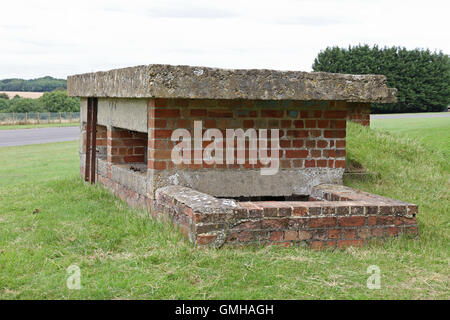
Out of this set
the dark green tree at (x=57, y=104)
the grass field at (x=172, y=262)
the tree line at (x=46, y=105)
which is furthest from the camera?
the dark green tree at (x=57, y=104)

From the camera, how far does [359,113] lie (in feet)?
38.1

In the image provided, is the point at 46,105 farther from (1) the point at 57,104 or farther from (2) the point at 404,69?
(2) the point at 404,69

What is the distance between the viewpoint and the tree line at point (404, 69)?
4712cm

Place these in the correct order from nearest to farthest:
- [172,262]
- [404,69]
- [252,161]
→ [172,262] < [252,161] < [404,69]

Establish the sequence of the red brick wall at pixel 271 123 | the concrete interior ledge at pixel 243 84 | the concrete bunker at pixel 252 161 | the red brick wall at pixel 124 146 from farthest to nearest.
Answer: the red brick wall at pixel 124 146, the red brick wall at pixel 271 123, the concrete interior ledge at pixel 243 84, the concrete bunker at pixel 252 161

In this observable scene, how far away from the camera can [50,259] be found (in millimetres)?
4535

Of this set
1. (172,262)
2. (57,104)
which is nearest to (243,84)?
(172,262)

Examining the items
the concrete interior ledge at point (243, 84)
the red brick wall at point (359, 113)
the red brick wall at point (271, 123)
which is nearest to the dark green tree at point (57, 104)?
the red brick wall at point (359, 113)

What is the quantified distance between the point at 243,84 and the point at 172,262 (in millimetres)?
2013

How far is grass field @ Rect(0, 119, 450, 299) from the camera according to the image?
12.5 feet

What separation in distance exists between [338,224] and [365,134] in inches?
219

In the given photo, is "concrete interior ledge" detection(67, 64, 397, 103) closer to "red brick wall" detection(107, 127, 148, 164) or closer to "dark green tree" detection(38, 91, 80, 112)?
"red brick wall" detection(107, 127, 148, 164)

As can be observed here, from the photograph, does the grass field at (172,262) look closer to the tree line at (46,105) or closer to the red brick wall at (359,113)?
the red brick wall at (359,113)
